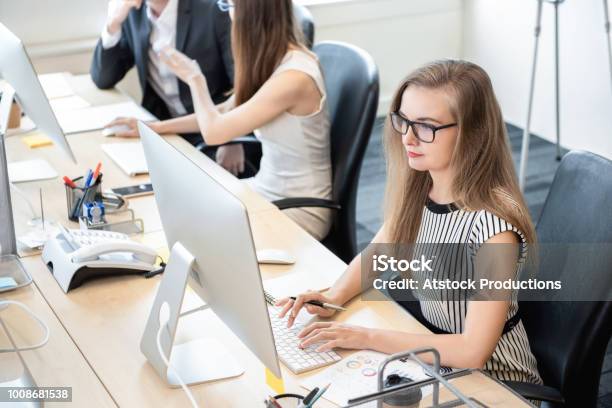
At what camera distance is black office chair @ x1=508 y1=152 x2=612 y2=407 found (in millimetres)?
1678

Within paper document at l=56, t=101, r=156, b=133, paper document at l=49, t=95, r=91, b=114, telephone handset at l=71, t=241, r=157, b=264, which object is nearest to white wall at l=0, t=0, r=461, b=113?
paper document at l=49, t=95, r=91, b=114

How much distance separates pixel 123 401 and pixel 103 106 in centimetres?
188

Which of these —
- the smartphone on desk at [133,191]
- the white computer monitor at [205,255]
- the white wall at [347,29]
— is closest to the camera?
the white computer monitor at [205,255]

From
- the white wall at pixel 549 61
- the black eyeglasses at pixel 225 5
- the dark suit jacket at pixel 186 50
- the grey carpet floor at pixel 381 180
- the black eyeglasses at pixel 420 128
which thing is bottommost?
the grey carpet floor at pixel 381 180

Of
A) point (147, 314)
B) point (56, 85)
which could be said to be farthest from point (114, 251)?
point (56, 85)

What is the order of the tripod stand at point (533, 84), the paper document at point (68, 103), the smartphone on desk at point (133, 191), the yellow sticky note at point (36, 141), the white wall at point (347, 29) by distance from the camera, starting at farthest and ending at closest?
the white wall at point (347, 29)
the tripod stand at point (533, 84)
the paper document at point (68, 103)
the yellow sticky note at point (36, 141)
the smartphone on desk at point (133, 191)

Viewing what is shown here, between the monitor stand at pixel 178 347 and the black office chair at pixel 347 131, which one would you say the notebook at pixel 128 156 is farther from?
the monitor stand at pixel 178 347

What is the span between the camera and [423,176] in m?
1.88

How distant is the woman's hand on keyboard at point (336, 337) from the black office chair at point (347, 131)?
81 centimetres

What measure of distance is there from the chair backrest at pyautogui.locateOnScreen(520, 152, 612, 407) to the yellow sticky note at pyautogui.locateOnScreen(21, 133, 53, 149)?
5.57 ft

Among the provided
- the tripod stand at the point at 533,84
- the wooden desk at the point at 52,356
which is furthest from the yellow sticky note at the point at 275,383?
the tripod stand at the point at 533,84

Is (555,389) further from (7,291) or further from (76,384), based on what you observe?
(7,291)

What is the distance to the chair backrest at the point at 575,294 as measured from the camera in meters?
1.69

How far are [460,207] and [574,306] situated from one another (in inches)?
11.9
